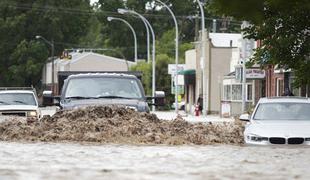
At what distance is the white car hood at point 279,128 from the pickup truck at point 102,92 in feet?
7.37

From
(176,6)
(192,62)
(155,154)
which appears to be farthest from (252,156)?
(176,6)

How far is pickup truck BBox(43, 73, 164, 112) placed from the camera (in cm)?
1631

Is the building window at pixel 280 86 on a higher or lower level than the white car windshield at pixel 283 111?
higher

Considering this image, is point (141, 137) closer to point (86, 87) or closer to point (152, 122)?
point (152, 122)

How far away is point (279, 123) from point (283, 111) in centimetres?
113

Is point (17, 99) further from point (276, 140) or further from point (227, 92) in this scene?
point (227, 92)

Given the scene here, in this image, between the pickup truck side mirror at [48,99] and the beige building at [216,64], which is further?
the beige building at [216,64]

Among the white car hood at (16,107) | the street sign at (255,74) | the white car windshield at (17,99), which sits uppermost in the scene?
the street sign at (255,74)

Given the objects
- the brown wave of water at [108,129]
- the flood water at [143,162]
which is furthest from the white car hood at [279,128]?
the flood water at [143,162]

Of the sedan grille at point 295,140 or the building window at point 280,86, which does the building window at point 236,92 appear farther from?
the sedan grille at point 295,140

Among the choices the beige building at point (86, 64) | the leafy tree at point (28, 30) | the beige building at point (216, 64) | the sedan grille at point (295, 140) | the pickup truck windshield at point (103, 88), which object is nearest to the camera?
the sedan grille at point (295, 140)

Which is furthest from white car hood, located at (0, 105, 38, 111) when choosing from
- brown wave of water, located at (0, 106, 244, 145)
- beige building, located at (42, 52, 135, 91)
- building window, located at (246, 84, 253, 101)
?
beige building, located at (42, 52, 135, 91)

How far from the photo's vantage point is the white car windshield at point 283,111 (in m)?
16.5

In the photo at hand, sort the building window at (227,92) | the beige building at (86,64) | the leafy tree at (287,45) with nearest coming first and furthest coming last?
the leafy tree at (287,45) < the building window at (227,92) < the beige building at (86,64)
